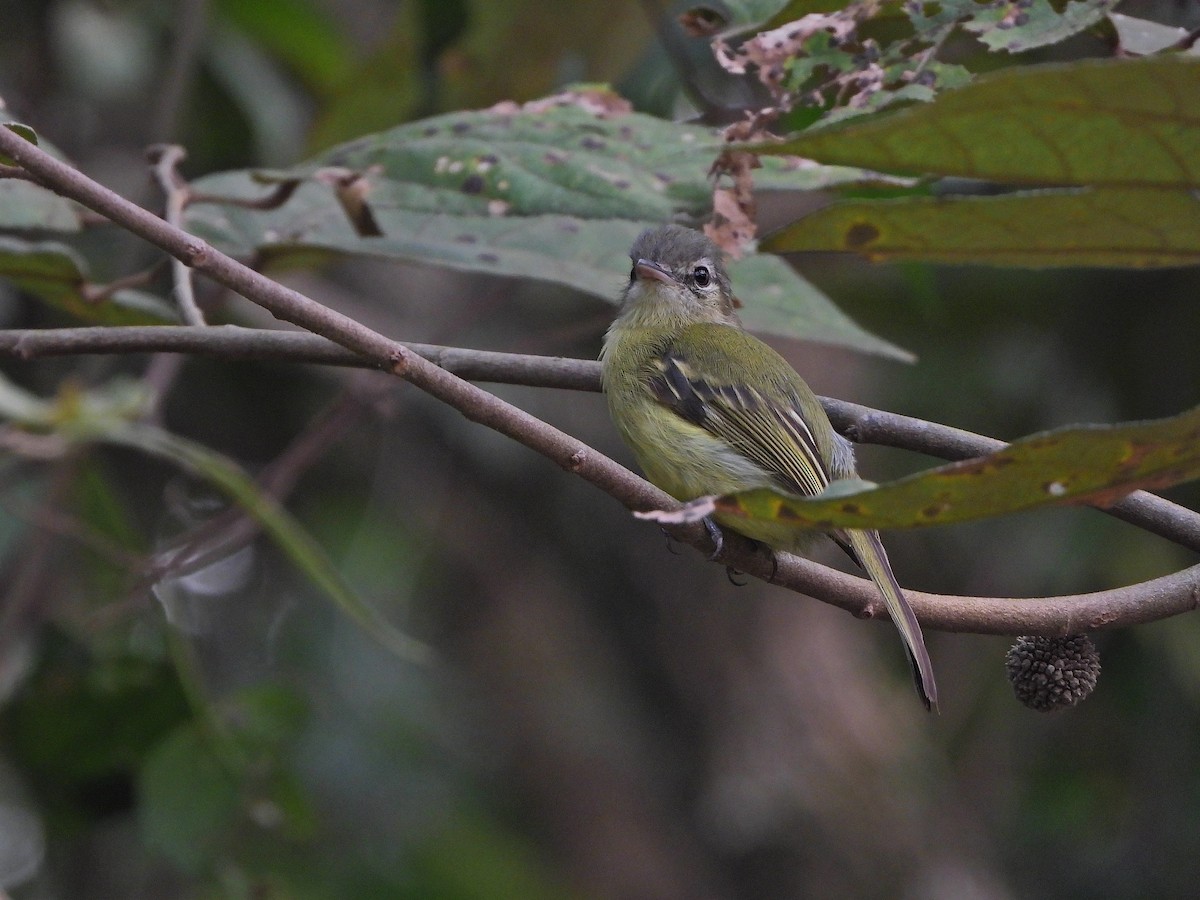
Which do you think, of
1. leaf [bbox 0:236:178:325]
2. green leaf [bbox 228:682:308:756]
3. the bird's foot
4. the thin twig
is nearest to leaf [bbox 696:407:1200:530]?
the bird's foot

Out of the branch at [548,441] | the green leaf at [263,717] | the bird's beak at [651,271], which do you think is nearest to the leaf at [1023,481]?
the branch at [548,441]

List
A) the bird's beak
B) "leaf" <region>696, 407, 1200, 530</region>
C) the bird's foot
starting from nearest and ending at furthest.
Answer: "leaf" <region>696, 407, 1200, 530</region>
the bird's foot
the bird's beak

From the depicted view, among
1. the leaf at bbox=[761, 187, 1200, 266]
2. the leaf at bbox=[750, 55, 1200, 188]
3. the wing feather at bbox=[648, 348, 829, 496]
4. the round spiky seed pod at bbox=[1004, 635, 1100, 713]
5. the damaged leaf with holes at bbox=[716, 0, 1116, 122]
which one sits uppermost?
the leaf at bbox=[750, 55, 1200, 188]

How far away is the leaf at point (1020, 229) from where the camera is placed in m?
1.43

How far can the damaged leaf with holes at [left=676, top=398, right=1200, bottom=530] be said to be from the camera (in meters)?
1.35

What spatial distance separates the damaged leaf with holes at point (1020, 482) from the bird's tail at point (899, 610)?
55 centimetres

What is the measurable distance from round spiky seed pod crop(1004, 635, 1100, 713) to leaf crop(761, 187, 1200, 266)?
63 centimetres

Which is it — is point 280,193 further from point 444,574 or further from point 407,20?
point 444,574

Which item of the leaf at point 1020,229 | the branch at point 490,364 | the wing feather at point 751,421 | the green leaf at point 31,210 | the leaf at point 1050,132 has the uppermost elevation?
the leaf at point 1050,132

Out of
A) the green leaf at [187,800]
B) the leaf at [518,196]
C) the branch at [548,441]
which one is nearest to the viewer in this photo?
the branch at [548,441]

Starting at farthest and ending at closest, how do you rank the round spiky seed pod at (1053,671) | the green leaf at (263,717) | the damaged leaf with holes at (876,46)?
the green leaf at (263,717), the damaged leaf with holes at (876,46), the round spiky seed pod at (1053,671)

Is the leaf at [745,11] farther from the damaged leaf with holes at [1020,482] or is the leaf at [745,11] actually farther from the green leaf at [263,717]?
the green leaf at [263,717]

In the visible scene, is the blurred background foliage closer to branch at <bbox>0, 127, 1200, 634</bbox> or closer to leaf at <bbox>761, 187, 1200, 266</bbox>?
branch at <bbox>0, 127, 1200, 634</bbox>

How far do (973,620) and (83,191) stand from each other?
4.19 ft
